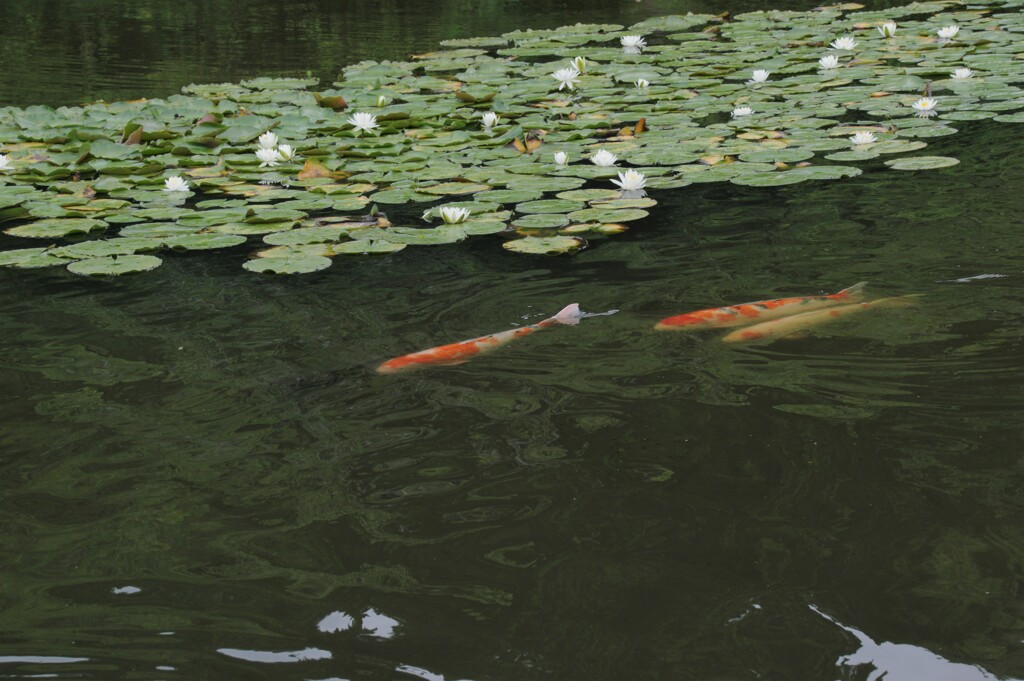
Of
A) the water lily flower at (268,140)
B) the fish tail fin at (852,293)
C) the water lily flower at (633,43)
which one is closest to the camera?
the fish tail fin at (852,293)

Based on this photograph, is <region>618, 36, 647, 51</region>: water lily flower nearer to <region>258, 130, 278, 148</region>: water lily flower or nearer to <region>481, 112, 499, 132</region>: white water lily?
<region>481, 112, 499, 132</region>: white water lily

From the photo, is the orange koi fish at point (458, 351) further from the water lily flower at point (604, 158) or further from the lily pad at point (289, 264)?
the water lily flower at point (604, 158)

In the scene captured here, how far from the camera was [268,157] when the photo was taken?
16.3 ft

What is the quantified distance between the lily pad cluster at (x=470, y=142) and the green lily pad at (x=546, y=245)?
0.01 meters

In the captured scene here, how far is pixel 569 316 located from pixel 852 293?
83 centimetres

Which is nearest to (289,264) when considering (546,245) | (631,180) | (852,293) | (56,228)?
(546,245)

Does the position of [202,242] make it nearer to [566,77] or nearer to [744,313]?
[744,313]

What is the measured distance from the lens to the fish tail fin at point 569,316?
3092mm

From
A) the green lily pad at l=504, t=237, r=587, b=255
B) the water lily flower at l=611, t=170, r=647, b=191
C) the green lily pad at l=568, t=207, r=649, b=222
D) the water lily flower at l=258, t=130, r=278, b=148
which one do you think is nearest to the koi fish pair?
the green lily pad at l=504, t=237, r=587, b=255

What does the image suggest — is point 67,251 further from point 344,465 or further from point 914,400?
point 914,400

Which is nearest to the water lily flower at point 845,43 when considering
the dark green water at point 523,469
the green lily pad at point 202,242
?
the dark green water at point 523,469

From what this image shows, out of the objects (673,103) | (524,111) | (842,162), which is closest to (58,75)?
(524,111)

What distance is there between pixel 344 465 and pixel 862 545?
1.07 m

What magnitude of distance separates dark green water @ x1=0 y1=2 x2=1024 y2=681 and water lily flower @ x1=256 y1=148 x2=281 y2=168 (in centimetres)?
122
